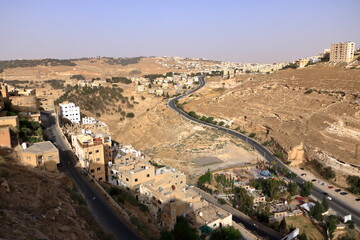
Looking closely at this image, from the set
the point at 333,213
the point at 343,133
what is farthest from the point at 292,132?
the point at 333,213

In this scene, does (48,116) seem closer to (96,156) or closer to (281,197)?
(96,156)

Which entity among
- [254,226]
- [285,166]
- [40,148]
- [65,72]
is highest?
[65,72]

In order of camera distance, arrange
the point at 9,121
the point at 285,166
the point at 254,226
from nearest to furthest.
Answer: the point at 9,121 → the point at 254,226 → the point at 285,166

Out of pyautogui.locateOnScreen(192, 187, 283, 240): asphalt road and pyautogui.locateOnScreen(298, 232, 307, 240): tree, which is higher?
pyautogui.locateOnScreen(298, 232, 307, 240): tree

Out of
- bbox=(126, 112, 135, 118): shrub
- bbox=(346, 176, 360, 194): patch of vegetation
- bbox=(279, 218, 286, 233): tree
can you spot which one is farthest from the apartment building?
bbox=(126, 112, 135, 118): shrub

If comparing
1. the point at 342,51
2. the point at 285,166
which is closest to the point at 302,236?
the point at 285,166

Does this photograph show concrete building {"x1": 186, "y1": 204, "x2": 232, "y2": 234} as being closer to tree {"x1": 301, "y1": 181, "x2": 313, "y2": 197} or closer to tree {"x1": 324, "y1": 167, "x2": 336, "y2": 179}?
tree {"x1": 301, "y1": 181, "x2": 313, "y2": 197}

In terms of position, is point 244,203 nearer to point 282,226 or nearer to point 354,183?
point 282,226
